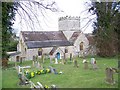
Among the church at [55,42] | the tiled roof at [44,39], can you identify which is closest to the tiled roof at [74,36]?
the church at [55,42]

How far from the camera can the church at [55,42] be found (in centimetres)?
2905

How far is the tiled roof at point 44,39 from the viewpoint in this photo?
29286 mm

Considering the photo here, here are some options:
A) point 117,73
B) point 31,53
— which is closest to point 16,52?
point 31,53

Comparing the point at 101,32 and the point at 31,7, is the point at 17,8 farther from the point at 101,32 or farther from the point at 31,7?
the point at 101,32

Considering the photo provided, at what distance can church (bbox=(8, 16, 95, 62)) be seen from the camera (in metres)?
29.0

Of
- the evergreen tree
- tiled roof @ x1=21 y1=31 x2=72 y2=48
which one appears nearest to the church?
tiled roof @ x1=21 y1=31 x2=72 y2=48

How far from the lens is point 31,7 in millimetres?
9391

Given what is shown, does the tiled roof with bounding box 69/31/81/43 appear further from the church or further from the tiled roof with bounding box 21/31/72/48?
the tiled roof with bounding box 21/31/72/48

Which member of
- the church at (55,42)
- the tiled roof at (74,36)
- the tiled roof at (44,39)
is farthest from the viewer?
the tiled roof at (74,36)

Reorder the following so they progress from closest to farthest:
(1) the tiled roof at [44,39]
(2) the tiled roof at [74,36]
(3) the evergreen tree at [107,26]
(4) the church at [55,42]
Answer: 1. (3) the evergreen tree at [107,26]
2. (4) the church at [55,42]
3. (1) the tiled roof at [44,39]
4. (2) the tiled roof at [74,36]

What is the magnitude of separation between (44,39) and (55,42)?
68.9 inches

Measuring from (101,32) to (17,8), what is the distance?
584 inches

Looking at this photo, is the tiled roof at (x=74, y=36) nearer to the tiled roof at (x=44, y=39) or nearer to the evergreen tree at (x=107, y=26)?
the tiled roof at (x=44, y=39)

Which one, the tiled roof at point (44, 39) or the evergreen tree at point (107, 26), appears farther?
the tiled roof at point (44, 39)
